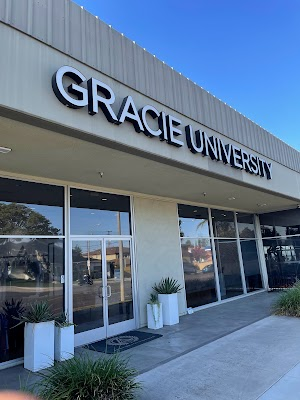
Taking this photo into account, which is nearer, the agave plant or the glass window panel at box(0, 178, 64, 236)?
the agave plant

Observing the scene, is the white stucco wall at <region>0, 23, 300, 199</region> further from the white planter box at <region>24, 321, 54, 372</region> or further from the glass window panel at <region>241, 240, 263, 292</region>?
the glass window panel at <region>241, 240, 263, 292</region>

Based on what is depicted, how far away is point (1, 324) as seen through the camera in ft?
18.1

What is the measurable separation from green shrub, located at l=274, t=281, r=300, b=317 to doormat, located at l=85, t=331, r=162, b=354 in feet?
12.2

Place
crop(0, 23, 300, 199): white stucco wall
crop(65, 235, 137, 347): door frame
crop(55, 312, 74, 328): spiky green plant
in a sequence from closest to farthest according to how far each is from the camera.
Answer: crop(0, 23, 300, 199): white stucco wall, crop(55, 312, 74, 328): spiky green plant, crop(65, 235, 137, 347): door frame

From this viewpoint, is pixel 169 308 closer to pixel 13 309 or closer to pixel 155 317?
pixel 155 317

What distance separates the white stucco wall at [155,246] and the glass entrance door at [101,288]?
0.41m

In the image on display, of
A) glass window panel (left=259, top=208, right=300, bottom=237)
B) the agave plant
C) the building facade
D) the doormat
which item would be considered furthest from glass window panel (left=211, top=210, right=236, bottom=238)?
the agave plant

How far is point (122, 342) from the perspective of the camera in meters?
6.57

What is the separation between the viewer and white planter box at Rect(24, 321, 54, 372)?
5.15m

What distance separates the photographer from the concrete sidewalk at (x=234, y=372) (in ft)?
12.8

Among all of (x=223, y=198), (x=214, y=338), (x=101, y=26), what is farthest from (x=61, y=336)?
(x=223, y=198)

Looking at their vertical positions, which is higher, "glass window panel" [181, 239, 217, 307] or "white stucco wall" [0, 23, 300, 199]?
"white stucco wall" [0, 23, 300, 199]

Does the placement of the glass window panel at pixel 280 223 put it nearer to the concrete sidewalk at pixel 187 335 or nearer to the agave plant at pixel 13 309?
the concrete sidewalk at pixel 187 335

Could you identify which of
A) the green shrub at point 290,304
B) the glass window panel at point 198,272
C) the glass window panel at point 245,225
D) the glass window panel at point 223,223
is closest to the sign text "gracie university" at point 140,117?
the glass window panel at point 198,272
